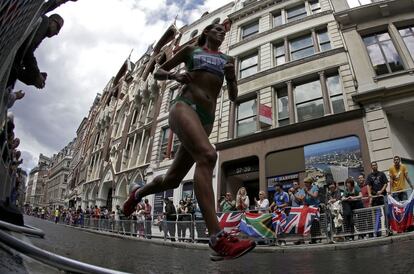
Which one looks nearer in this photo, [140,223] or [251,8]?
[140,223]

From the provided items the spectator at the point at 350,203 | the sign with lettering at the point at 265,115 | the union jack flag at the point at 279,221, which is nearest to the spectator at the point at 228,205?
the union jack flag at the point at 279,221

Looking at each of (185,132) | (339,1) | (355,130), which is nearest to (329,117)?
(355,130)

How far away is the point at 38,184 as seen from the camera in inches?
4562

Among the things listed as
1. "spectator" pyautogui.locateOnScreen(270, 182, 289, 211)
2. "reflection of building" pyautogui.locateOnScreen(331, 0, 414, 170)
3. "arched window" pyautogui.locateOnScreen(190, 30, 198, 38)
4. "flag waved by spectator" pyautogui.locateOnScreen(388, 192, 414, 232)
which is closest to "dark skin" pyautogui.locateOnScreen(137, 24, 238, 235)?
"flag waved by spectator" pyautogui.locateOnScreen(388, 192, 414, 232)

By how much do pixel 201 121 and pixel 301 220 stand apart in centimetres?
639

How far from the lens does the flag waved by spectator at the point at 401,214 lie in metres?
6.93

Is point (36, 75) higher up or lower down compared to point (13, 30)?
higher up

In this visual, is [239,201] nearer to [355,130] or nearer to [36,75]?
[355,130]

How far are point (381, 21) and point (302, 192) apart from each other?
40.9 feet

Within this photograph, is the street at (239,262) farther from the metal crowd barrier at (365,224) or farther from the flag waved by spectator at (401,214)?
the metal crowd barrier at (365,224)

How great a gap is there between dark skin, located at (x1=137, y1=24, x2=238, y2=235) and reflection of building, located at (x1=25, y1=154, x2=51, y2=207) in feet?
376

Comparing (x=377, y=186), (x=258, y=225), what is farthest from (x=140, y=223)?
(x=377, y=186)

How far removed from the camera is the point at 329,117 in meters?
14.9

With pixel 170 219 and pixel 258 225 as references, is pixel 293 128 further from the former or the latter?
pixel 258 225
